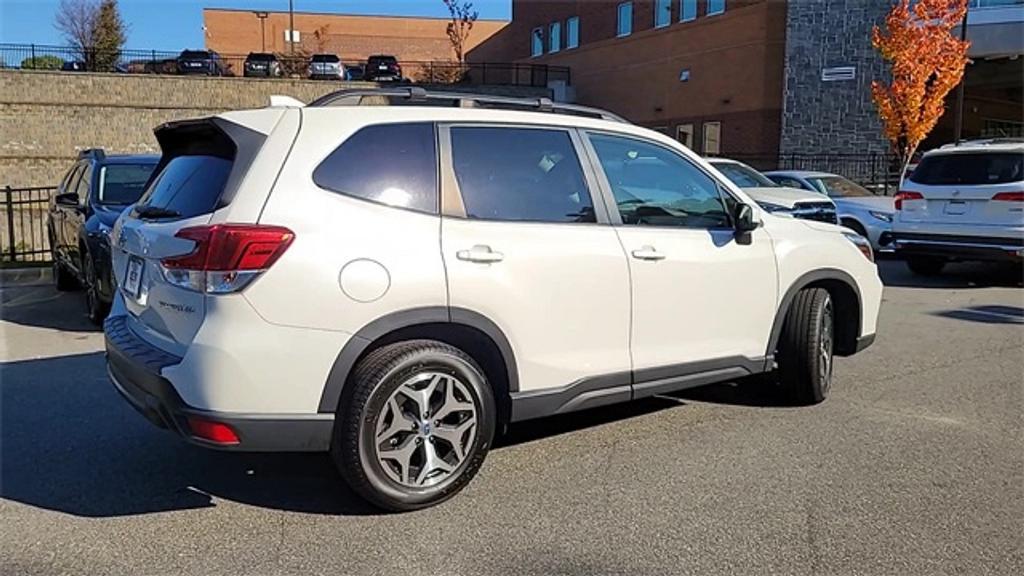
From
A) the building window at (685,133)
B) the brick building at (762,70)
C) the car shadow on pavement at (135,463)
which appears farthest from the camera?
the building window at (685,133)

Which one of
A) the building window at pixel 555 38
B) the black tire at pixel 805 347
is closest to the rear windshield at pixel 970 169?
the black tire at pixel 805 347

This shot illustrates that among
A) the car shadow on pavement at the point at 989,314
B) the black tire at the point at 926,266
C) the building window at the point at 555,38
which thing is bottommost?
the car shadow on pavement at the point at 989,314

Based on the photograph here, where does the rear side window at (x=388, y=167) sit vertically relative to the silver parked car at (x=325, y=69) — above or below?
below

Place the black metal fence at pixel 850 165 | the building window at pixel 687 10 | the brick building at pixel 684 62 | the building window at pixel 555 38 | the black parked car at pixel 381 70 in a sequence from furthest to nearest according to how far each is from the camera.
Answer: the building window at pixel 555 38
the black parked car at pixel 381 70
the building window at pixel 687 10
the brick building at pixel 684 62
the black metal fence at pixel 850 165

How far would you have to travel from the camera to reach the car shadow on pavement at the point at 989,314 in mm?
8656

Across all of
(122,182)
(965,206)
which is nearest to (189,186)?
(122,182)

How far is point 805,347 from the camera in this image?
17.2 feet

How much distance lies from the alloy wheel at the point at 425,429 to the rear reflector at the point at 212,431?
2.01ft

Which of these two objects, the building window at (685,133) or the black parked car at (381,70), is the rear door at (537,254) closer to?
the building window at (685,133)

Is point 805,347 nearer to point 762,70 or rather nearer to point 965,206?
point 965,206

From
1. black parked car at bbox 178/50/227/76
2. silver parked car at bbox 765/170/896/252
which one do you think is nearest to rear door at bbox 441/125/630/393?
silver parked car at bbox 765/170/896/252

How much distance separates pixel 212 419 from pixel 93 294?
18.0 feet

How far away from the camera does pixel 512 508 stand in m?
3.88

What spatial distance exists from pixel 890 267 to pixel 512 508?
11435mm
